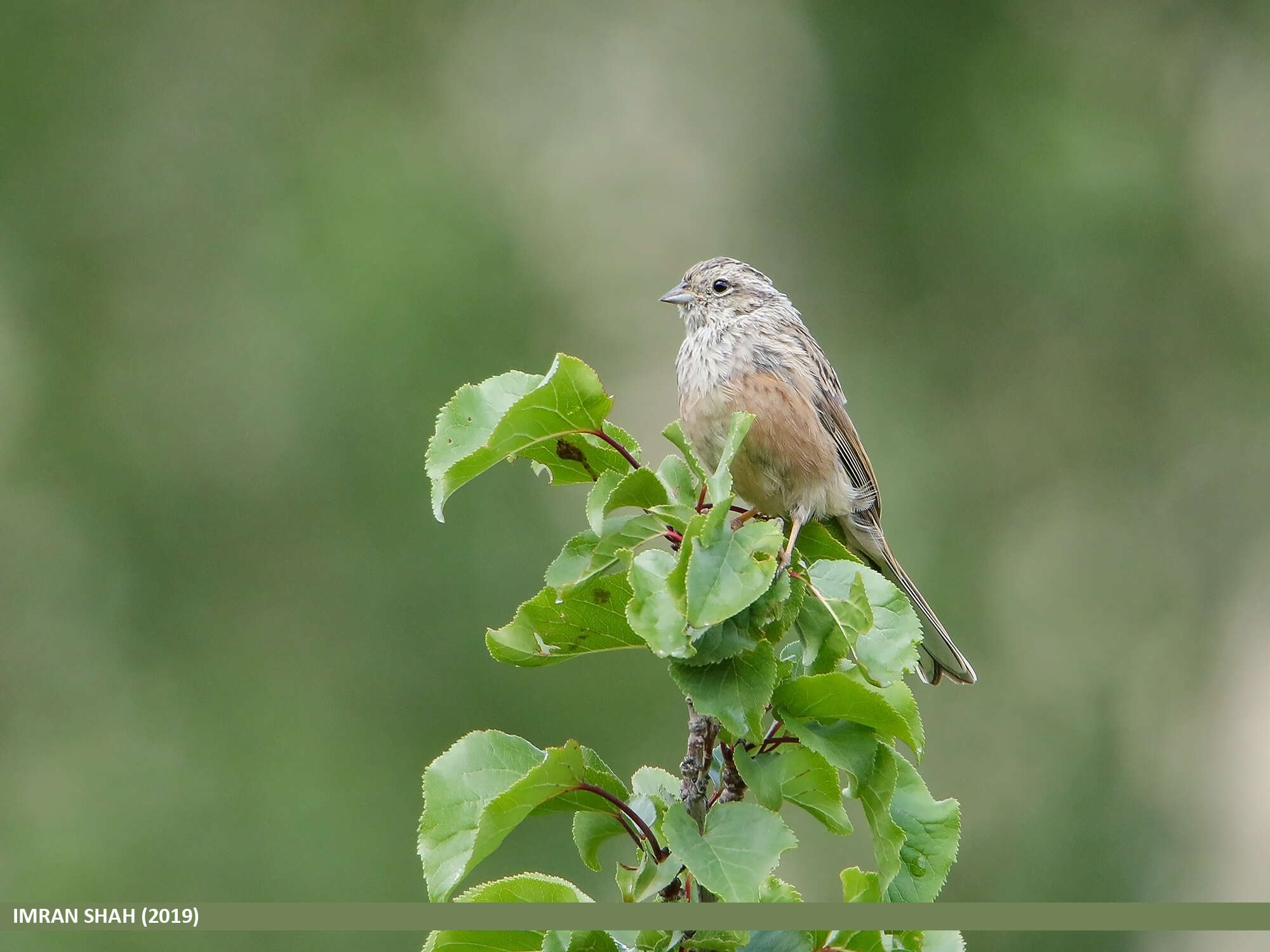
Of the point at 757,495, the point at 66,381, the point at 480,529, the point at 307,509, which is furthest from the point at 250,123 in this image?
the point at 757,495

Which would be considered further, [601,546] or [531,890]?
[601,546]

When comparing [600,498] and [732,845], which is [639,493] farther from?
[732,845]

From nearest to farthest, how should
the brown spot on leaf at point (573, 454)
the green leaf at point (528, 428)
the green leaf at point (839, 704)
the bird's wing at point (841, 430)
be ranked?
Answer: 1. the green leaf at point (839, 704)
2. the green leaf at point (528, 428)
3. the brown spot on leaf at point (573, 454)
4. the bird's wing at point (841, 430)

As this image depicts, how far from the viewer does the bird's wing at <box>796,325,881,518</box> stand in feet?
13.9

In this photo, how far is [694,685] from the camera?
2.13m

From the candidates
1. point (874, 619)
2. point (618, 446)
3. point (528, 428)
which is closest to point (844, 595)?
point (874, 619)

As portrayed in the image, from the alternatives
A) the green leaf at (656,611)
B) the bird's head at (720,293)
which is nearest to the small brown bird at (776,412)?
the bird's head at (720,293)

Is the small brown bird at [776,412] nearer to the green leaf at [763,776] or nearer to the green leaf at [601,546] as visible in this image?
the green leaf at [601,546]

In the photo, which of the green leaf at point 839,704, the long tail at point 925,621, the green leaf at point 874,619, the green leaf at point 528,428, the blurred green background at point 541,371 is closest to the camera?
the green leaf at point 839,704

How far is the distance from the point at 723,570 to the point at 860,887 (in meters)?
0.57

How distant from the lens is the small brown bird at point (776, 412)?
3770mm

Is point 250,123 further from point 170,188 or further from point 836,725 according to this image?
point 836,725

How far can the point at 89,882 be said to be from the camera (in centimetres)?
979

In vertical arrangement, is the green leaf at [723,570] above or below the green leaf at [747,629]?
above
